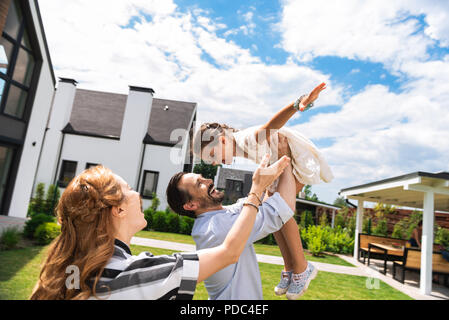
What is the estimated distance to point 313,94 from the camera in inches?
50.8

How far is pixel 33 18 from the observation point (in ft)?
32.3

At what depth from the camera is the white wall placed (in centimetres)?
1039

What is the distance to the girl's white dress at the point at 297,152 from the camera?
1.38 meters

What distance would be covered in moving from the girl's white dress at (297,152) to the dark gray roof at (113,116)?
1499cm

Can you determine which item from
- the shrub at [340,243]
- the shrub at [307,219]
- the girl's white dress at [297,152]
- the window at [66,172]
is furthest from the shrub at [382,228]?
the girl's white dress at [297,152]

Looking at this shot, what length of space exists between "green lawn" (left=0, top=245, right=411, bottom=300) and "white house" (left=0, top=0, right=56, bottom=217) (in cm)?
390

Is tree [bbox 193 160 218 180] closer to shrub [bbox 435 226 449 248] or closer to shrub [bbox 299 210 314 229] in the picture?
shrub [bbox 299 210 314 229]

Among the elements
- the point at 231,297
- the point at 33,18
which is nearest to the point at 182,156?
the point at 231,297

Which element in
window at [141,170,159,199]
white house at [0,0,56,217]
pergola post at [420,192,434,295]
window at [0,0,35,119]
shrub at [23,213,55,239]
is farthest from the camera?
window at [141,170,159,199]

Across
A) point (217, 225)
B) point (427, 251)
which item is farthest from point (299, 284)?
point (427, 251)

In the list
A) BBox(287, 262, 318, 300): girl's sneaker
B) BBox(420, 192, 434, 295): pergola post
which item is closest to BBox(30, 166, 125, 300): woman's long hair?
BBox(287, 262, 318, 300): girl's sneaker

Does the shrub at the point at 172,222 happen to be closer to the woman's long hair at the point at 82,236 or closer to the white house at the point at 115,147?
the white house at the point at 115,147

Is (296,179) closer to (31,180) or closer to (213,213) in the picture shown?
(213,213)

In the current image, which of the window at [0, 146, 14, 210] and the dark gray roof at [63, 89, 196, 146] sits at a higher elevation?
the dark gray roof at [63, 89, 196, 146]
